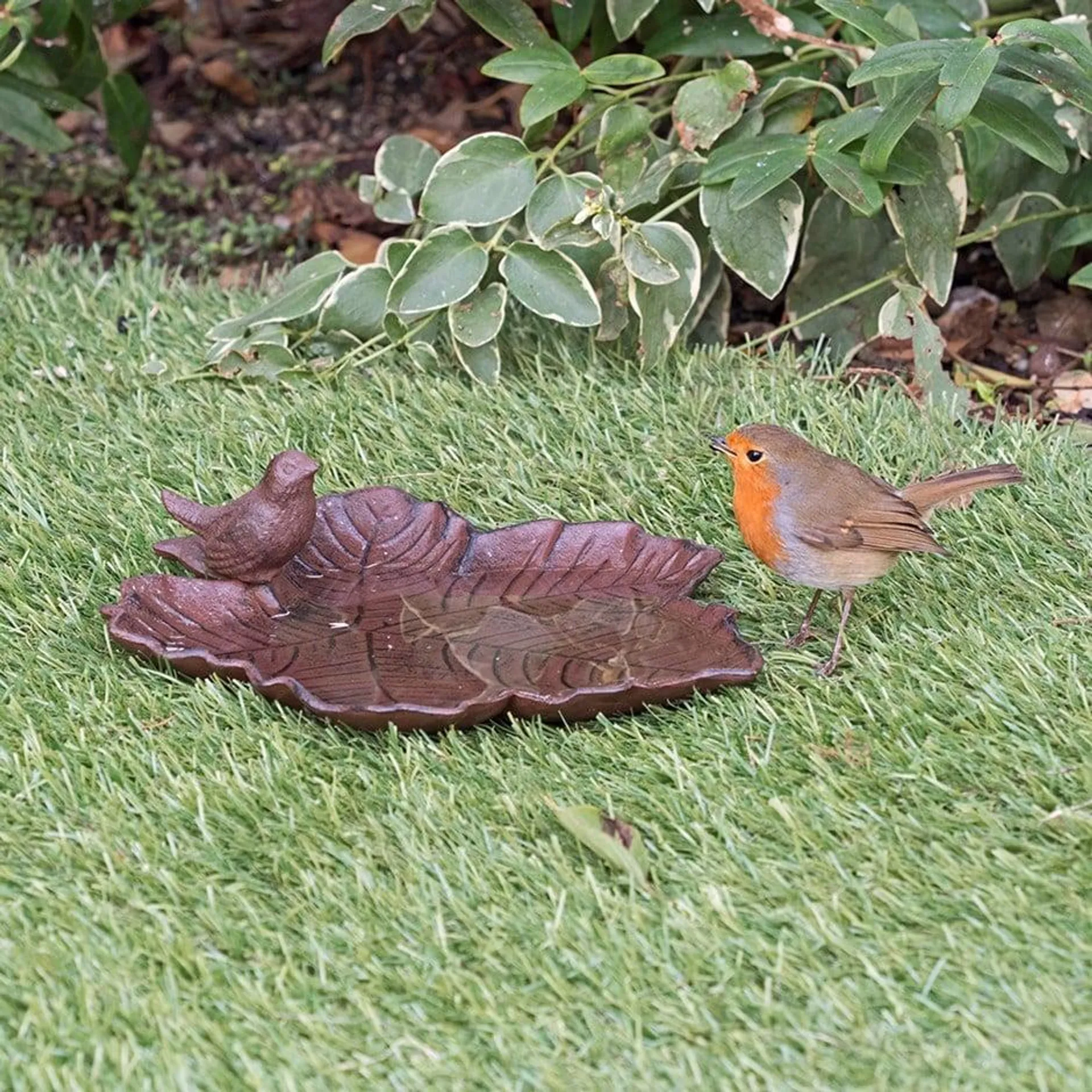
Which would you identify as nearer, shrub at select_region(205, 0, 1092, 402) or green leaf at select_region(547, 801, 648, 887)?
green leaf at select_region(547, 801, 648, 887)

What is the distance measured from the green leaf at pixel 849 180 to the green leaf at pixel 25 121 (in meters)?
2.37

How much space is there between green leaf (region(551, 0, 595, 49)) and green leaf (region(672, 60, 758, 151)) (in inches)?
23.0

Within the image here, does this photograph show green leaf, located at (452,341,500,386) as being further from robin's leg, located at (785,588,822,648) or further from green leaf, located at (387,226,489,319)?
robin's leg, located at (785,588,822,648)

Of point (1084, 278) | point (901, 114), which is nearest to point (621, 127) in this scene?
point (901, 114)

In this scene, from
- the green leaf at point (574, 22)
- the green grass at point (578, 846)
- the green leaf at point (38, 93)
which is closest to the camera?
the green grass at point (578, 846)

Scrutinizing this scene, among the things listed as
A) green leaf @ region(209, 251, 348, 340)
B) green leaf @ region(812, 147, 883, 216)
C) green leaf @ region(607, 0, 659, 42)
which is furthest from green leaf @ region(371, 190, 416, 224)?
green leaf @ region(812, 147, 883, 216)

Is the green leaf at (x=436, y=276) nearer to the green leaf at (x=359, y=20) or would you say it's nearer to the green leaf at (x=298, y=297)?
the green leaf at (x=298, y=297)

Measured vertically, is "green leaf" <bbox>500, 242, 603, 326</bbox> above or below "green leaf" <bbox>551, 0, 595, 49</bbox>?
below

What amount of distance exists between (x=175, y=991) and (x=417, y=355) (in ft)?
7.38

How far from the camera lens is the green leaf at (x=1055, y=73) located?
3725 millimetres

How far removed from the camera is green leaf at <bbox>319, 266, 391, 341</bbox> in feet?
14.5

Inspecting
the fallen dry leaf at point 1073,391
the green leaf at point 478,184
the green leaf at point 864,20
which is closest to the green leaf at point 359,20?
the green leaf at point 478,184

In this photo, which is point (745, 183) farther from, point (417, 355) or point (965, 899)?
point (965, 899)

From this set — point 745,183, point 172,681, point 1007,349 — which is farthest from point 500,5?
point 172,681
